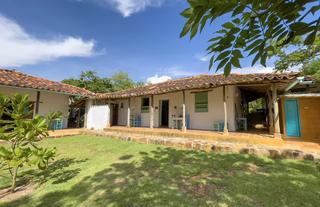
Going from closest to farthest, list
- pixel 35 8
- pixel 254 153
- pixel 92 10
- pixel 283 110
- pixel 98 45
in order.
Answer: pixel 254 153 < pixel 283 110 < pixel 35 8 < pixel 92 10 < pixel 98 45

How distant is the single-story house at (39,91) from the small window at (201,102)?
9.52m

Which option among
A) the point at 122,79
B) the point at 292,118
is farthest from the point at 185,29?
the point at 122,79

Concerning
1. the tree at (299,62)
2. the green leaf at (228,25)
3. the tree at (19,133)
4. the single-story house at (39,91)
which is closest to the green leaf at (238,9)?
the green leaf at (228,25)

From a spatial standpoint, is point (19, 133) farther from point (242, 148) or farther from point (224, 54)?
point (242, 148)

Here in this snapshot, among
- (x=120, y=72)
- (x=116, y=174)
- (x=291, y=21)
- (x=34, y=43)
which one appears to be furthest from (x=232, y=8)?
(x=120, y=72)

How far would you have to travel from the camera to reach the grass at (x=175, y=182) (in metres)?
2.97

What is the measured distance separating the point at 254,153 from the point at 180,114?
5.84 m

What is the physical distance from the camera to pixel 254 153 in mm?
5734

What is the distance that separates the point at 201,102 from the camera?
10180mm

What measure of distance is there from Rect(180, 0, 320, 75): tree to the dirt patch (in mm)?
4519

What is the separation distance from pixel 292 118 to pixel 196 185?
22.1 ft

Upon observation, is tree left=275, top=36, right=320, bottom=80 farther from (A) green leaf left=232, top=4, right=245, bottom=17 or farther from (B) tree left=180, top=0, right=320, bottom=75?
(A) green leaf left=232, top=4, right=245, bottom=17

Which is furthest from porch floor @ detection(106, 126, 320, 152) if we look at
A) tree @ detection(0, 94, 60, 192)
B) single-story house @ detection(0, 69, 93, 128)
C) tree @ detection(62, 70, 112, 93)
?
tree @ detection(62, 70, 112, 93)

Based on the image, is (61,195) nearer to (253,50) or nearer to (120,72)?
(253,50)
